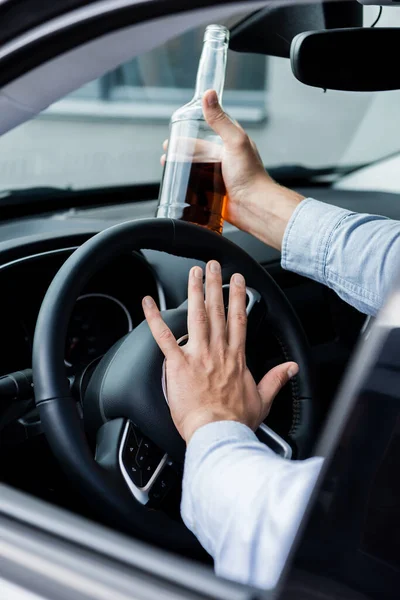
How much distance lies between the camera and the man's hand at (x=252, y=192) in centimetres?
A: 153

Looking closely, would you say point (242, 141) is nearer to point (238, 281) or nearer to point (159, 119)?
point (238, 281)

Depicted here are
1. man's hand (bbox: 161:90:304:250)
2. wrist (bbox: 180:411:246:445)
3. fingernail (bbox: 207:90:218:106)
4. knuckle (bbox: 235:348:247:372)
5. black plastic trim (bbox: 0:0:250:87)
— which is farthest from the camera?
man's hand (bbox: 161:90:304:250)

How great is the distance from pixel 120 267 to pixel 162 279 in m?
0.10

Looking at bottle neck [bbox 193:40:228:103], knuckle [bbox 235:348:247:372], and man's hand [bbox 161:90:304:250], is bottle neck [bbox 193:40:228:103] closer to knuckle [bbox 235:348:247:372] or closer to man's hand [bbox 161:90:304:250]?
man's hand [bbox 161:90:304:250]

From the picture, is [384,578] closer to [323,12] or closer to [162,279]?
[162,279]

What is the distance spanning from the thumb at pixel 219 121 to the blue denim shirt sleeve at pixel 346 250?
0.19 meters

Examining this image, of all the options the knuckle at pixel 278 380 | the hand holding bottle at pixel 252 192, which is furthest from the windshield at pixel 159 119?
the knuckle at pixel 278 380

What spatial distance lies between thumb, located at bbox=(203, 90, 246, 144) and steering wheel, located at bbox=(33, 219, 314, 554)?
0.29 meters

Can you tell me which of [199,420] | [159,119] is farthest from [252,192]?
[159,119]

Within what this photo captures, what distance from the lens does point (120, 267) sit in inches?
61.6

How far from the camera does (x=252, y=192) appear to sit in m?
1.58

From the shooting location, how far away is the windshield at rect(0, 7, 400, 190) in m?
6.48

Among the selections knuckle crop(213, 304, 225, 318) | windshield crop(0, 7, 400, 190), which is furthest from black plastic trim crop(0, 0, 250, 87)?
windshield crop(0, 7, 400, 190)

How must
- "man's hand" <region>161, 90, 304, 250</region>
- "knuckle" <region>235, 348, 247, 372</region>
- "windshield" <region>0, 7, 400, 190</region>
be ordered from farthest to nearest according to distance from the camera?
"windshield" <region>0, 7, 400, 190</region>
"man's hand" <region>161, 90, 304, 250</region>
"knuckle" <region>235, 348, 247, 372</region>
